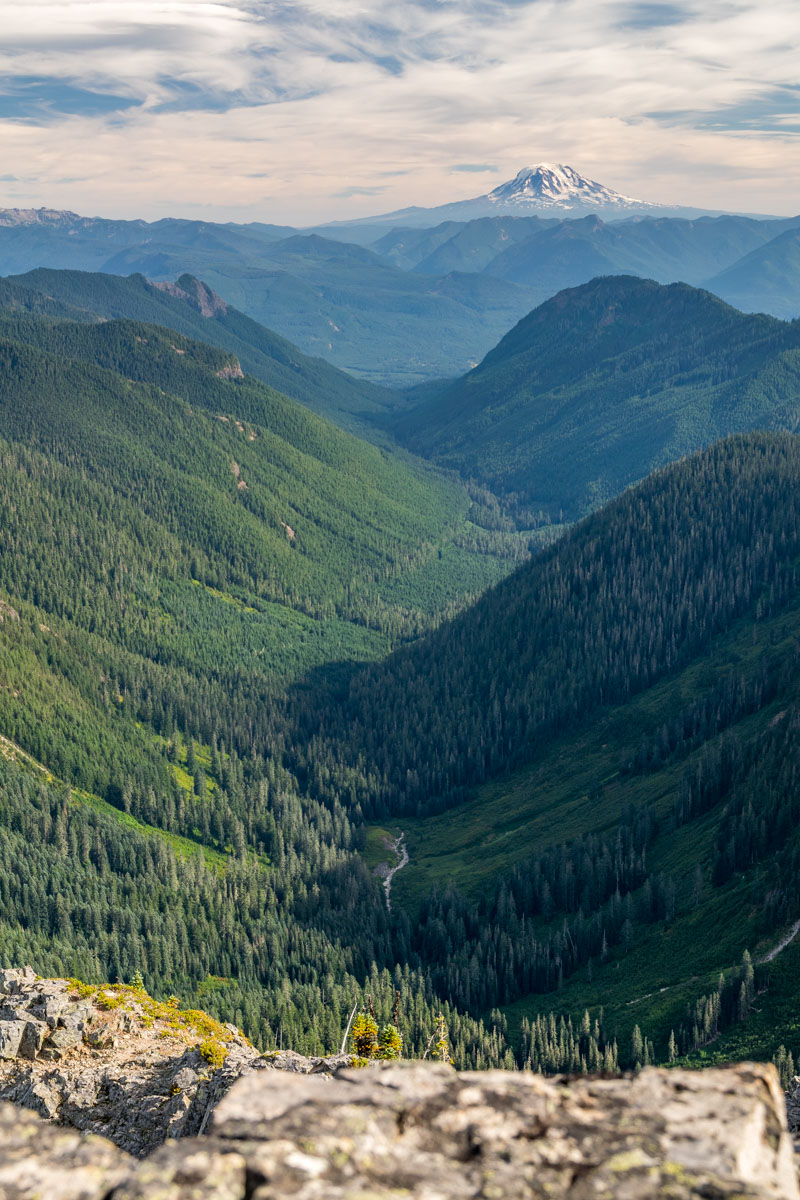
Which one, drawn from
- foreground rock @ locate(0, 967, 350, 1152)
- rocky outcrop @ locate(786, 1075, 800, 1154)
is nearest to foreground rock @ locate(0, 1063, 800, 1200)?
rocky outcrop @ locate(786, 1075, 800, 1154)

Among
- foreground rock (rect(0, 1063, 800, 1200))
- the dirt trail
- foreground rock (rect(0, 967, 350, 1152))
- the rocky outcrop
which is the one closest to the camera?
foreground rock (rect(0, 1063, 800, 1200))

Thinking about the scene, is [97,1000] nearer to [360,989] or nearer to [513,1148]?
[513,1148]

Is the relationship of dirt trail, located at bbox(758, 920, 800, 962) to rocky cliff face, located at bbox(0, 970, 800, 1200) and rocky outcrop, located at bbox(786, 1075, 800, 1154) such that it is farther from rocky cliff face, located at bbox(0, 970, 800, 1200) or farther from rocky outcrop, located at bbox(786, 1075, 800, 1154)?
rocky cliff face, located at bbox(0, 970, 800, 1200)

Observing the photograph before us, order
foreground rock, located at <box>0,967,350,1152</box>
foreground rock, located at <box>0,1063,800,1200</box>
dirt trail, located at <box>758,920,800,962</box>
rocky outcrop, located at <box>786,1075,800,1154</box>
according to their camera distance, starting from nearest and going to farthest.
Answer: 1. foreground rock, located at <box>0,1063,800,1200</box>
2. rocky outcrop, located at <box>786,1075,800,1154</box>
3. foreground rock, located at <box>0,967,350,1152</box>
4. dirt trail, located at <box>758,920,800,962</box>

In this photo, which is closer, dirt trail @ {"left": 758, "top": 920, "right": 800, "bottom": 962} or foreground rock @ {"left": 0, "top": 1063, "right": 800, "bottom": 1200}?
foreground rock @ {"left": 0, "top": 1063, "right": 800, "bottom": 1200}

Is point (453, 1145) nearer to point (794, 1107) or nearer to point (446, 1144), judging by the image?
point (446, 1144)

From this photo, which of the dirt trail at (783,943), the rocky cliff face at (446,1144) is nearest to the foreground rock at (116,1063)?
the rocky cliff face at (446,1144)

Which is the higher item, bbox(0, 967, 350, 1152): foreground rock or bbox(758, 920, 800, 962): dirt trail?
bbox(758, 920, 800, 962): dirt trail

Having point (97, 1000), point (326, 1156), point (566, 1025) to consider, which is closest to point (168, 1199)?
point (326, 1156)
